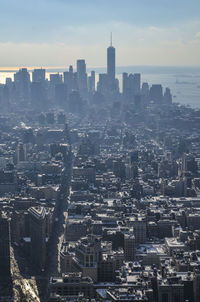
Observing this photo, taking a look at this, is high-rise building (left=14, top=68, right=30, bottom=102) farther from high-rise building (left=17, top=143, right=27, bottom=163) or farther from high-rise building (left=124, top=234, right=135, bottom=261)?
high-rise building (left=124, top=234, right=135, bottom=261)

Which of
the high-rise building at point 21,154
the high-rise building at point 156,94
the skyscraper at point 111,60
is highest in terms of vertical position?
the skyscraper at point 111,60

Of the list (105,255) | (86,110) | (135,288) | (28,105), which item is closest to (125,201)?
(105,255)

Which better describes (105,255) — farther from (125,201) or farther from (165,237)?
(125,201)

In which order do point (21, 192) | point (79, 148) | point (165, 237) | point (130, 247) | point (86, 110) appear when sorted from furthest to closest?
point (86, 110), point (79, 148), point (21, 192), point (165, 237), point (130, 247)

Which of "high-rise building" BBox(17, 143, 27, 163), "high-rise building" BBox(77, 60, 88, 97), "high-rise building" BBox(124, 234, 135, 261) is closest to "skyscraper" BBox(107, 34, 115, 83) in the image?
"high-rise building" BBox(77, 60, 88, 97)

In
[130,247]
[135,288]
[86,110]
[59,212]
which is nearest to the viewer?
[135,288]

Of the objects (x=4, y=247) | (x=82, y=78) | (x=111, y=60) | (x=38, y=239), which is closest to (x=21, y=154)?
(x=38, y=239)

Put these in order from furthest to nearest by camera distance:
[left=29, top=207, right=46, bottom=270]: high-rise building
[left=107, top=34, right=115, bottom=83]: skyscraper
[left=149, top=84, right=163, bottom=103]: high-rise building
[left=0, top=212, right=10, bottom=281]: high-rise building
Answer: [left=107, top=34, right=115, bottom=83]: skyscraper
[left=149, top=84, right=163, bottom=103]: high-rise building
[left=29, top=207, right=46, bottom=270]: high-rise building
[left=0, top=212, right=10, bottom=281]: high-rise building

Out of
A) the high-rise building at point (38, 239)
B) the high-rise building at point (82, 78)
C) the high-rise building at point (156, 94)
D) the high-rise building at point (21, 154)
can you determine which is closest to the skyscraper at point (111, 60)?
the high-rise building at point (82, 78)

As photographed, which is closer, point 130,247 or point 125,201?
point 130,247

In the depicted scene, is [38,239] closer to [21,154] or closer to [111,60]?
[21,154]

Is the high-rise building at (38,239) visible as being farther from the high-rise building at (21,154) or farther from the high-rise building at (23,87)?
the high-rise building at (23,87)
